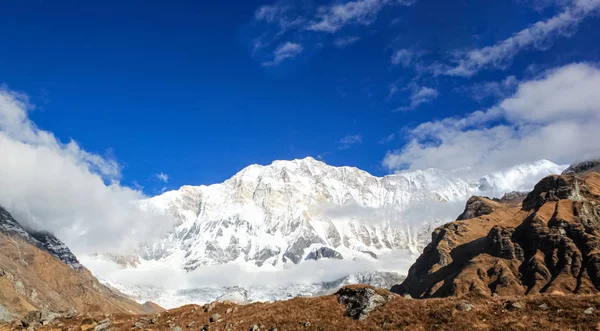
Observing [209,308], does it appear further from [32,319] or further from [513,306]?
[513,306]

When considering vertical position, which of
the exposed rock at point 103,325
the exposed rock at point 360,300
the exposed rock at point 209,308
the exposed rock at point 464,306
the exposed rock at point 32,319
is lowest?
the exposed rock at point 464,306

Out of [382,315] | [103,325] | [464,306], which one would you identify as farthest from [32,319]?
[464,306]

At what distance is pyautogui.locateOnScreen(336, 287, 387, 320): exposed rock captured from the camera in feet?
142

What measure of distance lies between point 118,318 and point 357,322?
117 ft

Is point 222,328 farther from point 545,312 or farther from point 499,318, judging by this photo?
point 545,312

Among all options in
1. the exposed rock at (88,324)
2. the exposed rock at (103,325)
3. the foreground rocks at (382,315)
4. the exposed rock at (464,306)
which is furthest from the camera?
the exposed rock at (88,324)

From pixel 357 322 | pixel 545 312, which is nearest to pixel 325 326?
pixel 357 322

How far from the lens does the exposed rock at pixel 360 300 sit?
43.3 meters

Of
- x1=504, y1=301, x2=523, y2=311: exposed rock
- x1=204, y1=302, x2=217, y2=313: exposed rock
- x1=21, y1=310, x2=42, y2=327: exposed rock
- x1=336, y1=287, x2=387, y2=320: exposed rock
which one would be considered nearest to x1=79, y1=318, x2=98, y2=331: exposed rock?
x1=21, y1=310, x2=42, y2=327: exposed rock

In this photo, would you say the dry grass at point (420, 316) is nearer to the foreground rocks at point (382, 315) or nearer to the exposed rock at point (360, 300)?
the foreground rocks at point (382, 315)

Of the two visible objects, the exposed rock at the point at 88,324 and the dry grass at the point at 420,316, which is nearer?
the dry grass at the point at 420,316

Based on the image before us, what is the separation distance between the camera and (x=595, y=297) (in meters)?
37.6

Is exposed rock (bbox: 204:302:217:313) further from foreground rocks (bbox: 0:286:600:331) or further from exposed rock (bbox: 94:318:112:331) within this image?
exposed rock (bbox: 94:318:112:331)

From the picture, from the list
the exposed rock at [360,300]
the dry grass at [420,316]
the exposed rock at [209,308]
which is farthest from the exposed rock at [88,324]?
the exposed rock at [360,300]
